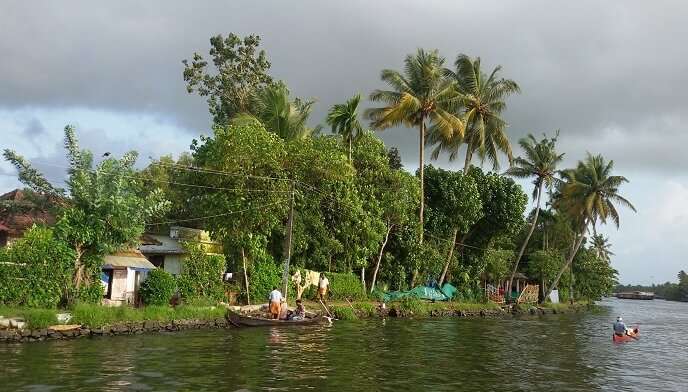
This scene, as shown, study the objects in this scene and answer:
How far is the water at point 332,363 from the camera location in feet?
50.6

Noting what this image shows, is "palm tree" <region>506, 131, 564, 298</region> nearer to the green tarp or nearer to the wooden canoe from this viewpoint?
the green tarp

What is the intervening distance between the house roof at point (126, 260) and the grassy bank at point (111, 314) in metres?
4.02

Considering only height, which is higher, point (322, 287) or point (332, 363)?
point (322, 287)

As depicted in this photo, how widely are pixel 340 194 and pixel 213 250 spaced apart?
8.96 metres

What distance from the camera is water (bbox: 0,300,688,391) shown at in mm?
15438

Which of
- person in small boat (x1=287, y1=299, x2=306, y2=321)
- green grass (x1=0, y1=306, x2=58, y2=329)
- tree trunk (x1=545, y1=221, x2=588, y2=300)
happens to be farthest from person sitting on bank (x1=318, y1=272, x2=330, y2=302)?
tree trunk (x1=545, y1=221, x2=588, y2=300)

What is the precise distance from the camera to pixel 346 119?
42.2 meters

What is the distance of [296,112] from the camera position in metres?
39.6

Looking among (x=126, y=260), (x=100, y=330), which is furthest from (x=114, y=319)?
(x=126, y=260)

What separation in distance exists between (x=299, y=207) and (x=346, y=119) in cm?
858

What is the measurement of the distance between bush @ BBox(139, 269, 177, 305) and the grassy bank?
109cm

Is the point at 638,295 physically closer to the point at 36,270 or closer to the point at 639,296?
the point at 639,296

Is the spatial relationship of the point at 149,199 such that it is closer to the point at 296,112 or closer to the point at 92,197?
the point at 92,197

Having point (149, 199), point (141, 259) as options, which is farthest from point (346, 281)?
point (149, 199)
